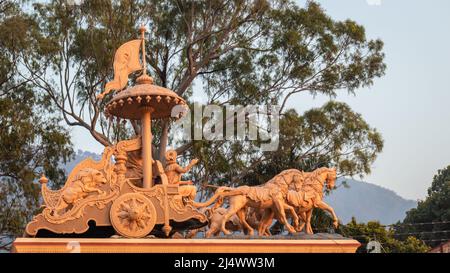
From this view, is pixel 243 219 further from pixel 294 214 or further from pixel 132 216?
pixel 132 216

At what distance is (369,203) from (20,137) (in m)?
45.4

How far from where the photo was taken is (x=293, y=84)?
770 inches

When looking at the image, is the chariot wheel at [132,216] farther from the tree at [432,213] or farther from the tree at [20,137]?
the tree at [432,213]

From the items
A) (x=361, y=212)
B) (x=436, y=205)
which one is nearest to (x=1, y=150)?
(x=436, y=205)

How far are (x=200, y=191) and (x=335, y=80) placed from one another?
16.5 feet

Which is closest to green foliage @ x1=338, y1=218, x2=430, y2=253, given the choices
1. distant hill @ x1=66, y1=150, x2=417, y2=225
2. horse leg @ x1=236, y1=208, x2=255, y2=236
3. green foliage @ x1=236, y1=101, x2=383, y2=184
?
green foliage @ x1=236, y1=101, x2=383, y2=184

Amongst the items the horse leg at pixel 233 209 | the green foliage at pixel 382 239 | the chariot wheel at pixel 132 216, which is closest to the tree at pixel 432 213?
the green foliage at pixel 382 239

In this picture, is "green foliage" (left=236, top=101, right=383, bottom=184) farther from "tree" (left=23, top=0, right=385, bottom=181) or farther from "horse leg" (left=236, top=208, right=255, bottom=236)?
"horse leg" (left=236, top=208, right=255, bottom=236)

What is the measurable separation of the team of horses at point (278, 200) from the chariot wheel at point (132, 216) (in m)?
0.78

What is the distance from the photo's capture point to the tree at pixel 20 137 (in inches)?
667

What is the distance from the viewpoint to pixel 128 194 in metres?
9.03

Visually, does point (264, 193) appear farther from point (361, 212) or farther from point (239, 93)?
point (361, 212)

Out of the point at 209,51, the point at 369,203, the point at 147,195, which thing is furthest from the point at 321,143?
the point at 369,203

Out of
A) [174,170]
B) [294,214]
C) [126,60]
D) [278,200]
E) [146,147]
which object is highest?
[126,60]
